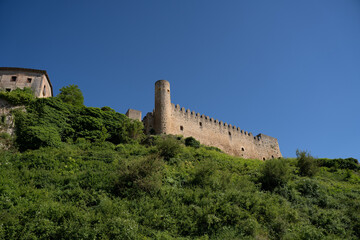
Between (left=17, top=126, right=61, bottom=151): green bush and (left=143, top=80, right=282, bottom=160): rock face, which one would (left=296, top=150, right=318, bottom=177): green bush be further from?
(left=17, top=126, right=61, bottom=151): green bush

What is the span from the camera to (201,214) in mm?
12234

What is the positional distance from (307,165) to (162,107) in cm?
1498

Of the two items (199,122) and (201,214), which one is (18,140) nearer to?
(201,214)

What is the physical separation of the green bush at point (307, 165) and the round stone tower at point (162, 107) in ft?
41.8

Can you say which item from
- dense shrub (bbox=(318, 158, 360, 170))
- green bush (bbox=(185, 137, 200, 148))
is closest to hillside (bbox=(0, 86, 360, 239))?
green bush (bbox=(185, 137, 200, 148))

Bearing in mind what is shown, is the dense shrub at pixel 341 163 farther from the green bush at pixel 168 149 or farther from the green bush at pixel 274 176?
the green bush at pixel 168 149

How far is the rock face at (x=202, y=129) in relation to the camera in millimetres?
29734

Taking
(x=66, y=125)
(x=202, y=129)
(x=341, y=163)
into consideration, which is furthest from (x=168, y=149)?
(x=341, y=163)

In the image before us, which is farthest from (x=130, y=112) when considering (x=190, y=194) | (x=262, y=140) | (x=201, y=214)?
(x=262, y=140)

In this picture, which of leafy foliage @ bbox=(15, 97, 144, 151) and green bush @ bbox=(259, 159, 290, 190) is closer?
green bush @ bbox=(259, 159, 290, 190)

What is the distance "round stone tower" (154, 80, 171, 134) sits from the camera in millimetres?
28984

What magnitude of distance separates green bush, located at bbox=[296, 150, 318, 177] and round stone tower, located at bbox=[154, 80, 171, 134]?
12750 mm

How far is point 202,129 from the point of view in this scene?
33375 mm

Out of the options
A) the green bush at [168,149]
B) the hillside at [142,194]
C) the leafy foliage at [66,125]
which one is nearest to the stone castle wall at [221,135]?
the leafy foliage at [66,125]
